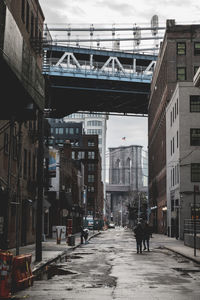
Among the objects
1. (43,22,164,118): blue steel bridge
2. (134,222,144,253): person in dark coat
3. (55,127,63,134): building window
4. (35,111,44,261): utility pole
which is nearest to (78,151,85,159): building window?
(55,127,63,134): building window

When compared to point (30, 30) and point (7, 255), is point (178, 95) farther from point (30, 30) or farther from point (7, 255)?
point (7, 255)

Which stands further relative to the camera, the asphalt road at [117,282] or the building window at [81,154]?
the building window at [81,154]

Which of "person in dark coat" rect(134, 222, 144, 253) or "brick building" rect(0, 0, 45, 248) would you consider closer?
"brick building" rect(0, 0, 45, 248)

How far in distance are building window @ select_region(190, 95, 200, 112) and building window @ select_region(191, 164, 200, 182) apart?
600 cm

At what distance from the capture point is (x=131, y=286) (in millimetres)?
13539

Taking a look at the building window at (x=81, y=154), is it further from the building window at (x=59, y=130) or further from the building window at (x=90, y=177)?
the building window at (x=59, y=130)

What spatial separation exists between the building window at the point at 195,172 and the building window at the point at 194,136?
7.70 ft

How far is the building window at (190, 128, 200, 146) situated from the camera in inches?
1972

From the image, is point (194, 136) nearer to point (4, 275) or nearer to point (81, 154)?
point (4, 275)

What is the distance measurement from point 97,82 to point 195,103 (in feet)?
156

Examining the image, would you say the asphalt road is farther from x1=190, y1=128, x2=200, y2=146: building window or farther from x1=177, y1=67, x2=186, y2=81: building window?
x1=177, y1=67, x2=186, y2=81: building window

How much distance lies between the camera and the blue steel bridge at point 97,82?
308 ft

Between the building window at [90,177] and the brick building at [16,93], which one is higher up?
the building window at [90,177]

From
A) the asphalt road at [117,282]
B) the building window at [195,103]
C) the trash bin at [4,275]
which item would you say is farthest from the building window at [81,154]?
the trash bin at [4,275]
